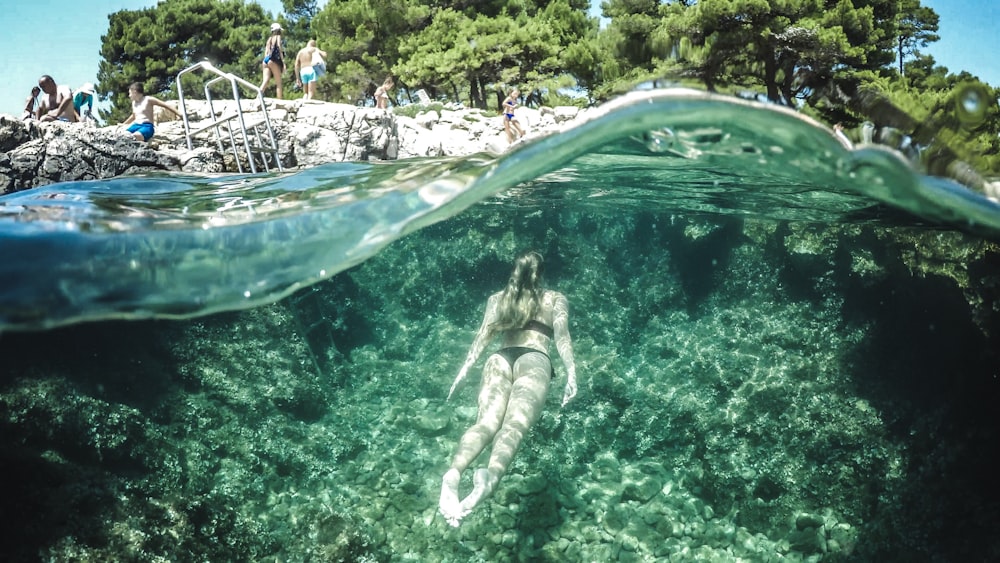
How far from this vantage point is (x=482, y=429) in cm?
700

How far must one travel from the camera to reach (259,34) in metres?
46.2

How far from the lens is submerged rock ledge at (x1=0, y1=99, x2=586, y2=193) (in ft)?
36.4

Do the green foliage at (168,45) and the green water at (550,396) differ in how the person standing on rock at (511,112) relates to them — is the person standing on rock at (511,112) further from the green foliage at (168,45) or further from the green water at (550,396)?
the green foliage at (168,45)

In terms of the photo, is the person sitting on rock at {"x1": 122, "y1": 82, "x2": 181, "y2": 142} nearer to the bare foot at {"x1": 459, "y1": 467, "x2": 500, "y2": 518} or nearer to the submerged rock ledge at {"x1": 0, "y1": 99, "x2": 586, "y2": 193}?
the submerged rock ledge at {"x1": 0, "y1": 99, "x2": 586, "y2": 193}

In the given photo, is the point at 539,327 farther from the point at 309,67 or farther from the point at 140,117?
the point at 309,67

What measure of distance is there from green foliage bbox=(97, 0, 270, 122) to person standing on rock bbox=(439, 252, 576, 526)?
38585 mm

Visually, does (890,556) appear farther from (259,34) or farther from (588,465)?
(259,34)

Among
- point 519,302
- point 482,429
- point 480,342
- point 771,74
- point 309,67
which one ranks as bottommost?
point 482,429

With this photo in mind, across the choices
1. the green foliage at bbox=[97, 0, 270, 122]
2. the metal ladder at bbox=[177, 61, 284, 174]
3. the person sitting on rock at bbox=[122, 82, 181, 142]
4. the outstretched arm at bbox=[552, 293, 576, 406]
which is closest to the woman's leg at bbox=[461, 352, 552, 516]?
the outstretched arm at bbox=[552, 293, 576, 406]

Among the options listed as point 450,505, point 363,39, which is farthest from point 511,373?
point 363,39

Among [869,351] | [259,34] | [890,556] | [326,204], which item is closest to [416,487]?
[326,204]

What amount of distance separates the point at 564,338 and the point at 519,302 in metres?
0.85

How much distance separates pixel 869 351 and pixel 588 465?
636 centimetres

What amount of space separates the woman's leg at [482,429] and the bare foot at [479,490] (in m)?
0.09
